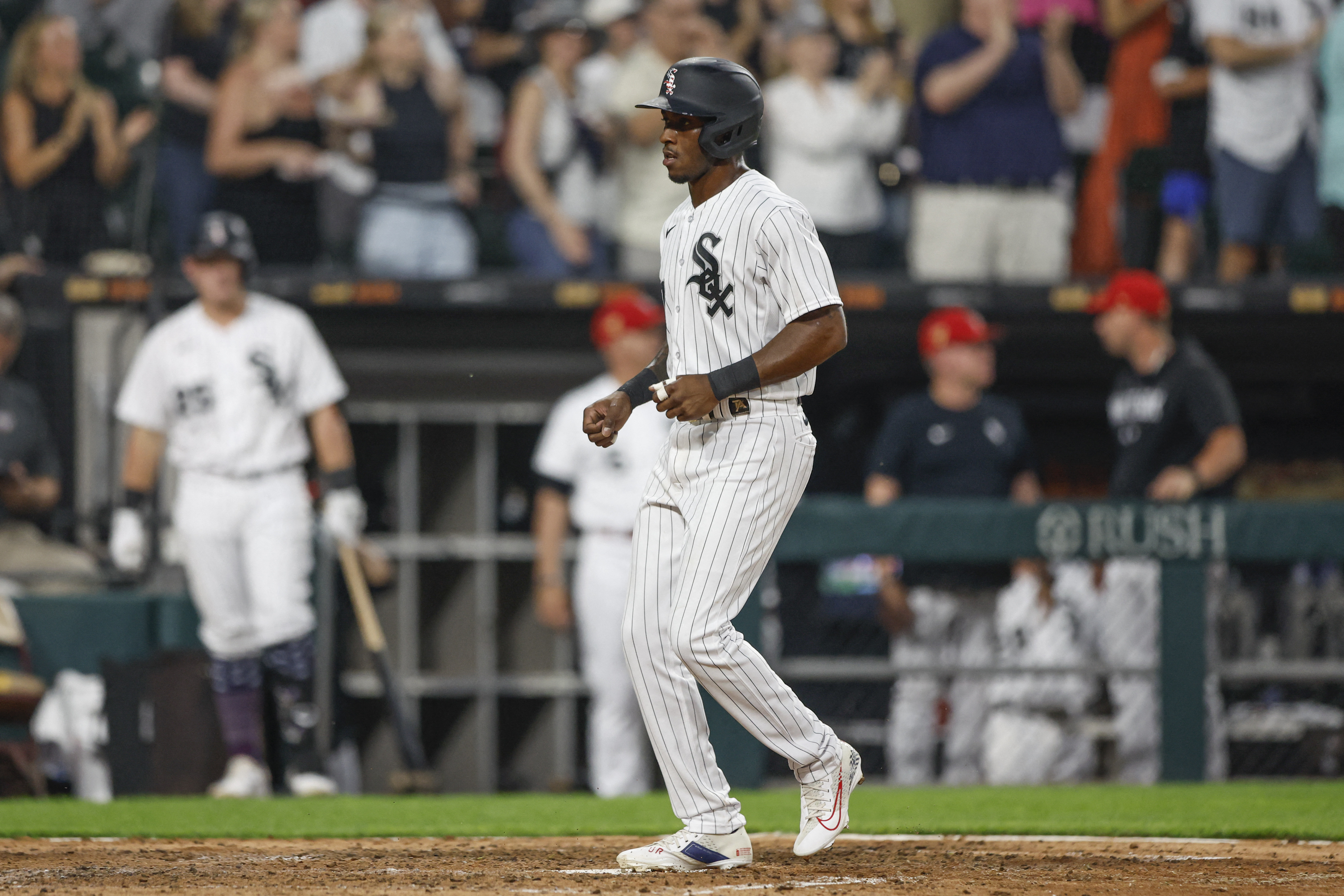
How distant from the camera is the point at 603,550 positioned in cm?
714

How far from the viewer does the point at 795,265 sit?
3996 mm

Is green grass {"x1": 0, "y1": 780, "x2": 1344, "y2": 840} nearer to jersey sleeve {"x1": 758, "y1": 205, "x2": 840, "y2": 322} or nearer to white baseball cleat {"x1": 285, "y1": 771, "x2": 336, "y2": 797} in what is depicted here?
white baseball cleat {"x1": 285, "y1": 771, "x2": 336, "y2": 797}

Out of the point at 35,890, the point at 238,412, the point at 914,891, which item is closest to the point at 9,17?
the point at 238,412

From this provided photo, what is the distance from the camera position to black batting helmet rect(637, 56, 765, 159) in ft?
13.1

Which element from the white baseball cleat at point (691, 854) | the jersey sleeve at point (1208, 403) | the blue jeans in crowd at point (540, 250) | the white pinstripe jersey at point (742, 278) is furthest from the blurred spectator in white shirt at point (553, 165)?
the white baseball cleat at point (691, 854)

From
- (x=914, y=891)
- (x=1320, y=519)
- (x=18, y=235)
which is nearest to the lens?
(x=914, y=891)

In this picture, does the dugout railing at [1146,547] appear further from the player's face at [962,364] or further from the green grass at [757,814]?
the player's face at [962,364]

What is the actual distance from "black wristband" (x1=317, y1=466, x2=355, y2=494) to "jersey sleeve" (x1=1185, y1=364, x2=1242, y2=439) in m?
3.29

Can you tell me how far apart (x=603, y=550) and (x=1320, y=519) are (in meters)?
2.71

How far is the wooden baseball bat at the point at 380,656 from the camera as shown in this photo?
7.23m

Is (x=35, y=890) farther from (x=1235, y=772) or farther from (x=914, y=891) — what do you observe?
(x=1235, y=772)

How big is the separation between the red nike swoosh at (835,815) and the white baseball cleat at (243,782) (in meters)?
2.97

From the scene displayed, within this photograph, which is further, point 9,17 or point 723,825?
point 9,17

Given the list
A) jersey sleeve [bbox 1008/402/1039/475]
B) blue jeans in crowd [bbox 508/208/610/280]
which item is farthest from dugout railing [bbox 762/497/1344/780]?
blue jeans in crowd [bbox 508/208/610/280]
